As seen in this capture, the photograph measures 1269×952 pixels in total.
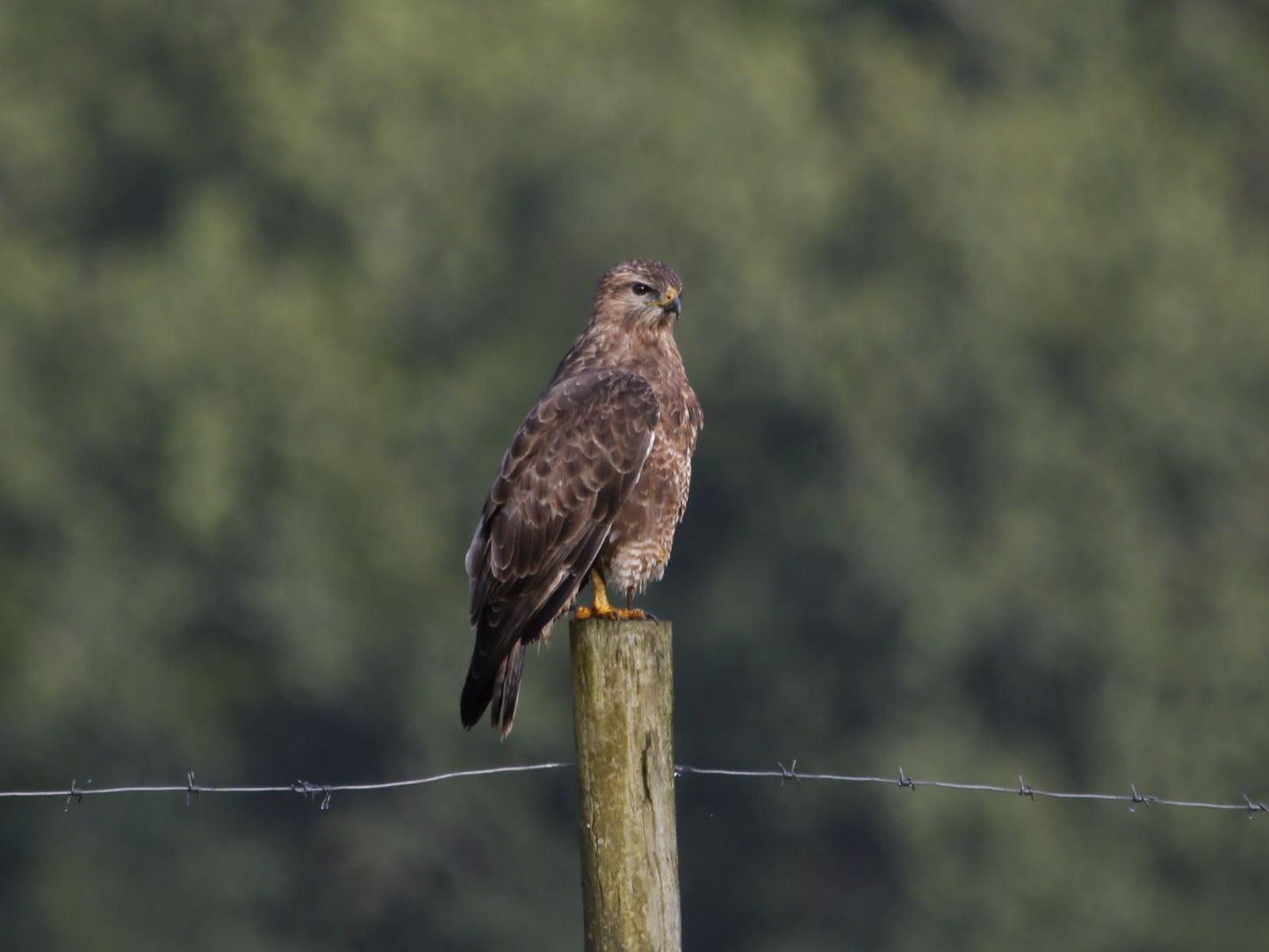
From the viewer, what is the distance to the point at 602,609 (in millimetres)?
5715

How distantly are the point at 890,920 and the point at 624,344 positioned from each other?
52.8ft

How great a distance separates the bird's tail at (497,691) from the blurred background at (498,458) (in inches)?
490

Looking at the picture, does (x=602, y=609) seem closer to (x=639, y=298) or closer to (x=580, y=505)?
(x=580, y=505)

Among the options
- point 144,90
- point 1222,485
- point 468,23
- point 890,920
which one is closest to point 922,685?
point 890,920

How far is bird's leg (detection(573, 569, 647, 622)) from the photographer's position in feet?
18.1

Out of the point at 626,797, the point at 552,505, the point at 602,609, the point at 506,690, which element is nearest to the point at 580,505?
the point at 552,505

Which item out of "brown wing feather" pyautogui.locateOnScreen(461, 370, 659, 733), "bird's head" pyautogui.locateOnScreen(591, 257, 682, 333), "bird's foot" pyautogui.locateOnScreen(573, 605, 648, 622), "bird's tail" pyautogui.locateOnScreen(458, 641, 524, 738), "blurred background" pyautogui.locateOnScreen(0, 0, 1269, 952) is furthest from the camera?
"blurred background" pyautogui.locateOnScreen(0, 0, 1269, 952)

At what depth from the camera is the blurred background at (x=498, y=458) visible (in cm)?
1995

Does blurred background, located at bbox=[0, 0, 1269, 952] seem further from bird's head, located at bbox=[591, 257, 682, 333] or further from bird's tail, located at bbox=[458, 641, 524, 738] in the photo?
bird's tail, located at bbox=[458, 641, 524, 738]

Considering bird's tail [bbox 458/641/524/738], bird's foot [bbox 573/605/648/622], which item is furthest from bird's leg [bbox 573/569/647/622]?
bird's tail [bbox 458/641/524/738]

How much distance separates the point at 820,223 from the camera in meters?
24.0

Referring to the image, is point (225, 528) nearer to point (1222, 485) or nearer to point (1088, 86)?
point (1222, 485)

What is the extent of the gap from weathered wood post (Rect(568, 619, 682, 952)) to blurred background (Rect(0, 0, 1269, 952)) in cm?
1373

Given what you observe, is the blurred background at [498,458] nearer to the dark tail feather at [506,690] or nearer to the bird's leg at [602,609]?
the bird's leg at [602,609]
